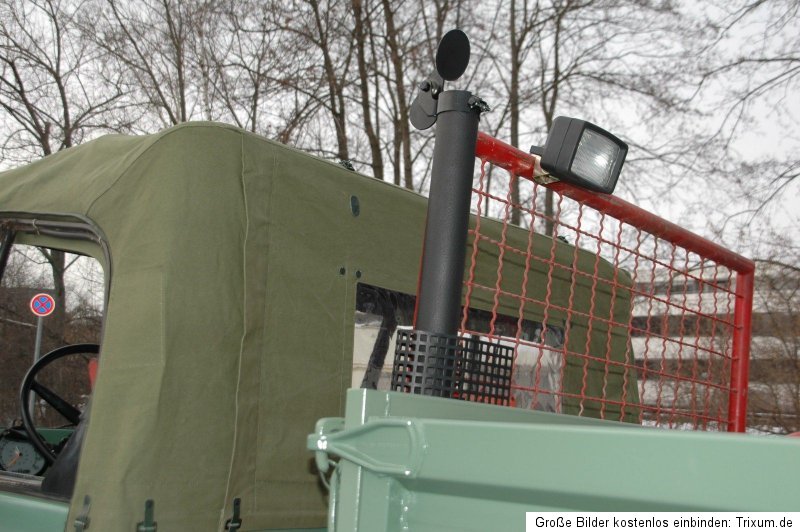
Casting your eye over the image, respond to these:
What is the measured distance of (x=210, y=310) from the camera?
2.41m

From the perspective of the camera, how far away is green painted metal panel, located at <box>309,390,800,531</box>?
984 millimetres

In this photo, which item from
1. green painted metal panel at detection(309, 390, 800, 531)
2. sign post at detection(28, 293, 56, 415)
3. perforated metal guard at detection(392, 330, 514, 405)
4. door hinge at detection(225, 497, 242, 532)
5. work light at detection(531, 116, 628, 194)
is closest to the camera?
green painted metal panel at detection(309, 390, 800, 531)

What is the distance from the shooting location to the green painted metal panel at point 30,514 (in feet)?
7.57

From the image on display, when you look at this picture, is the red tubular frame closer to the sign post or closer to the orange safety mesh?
the orange safety mesh

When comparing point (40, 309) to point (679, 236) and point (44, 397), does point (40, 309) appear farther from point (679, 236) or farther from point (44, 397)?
point (679, 236)

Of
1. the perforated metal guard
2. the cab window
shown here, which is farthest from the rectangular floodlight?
the cab window

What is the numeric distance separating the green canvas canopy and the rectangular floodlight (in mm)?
1015

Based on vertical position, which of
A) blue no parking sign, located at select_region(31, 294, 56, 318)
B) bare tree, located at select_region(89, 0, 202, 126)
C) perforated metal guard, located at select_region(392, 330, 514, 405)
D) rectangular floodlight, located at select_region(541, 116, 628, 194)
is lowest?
perforated metal guard, located at select_region(392, 330, 514, 405)

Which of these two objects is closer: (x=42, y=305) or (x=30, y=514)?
(x=30, y=514)

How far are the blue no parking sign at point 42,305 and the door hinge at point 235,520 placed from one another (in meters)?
1.89

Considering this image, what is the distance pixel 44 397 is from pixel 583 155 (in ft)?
8.45

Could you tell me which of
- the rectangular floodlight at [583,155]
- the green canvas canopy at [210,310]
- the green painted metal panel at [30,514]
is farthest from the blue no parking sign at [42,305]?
the rectangular floodlight at [583,155]

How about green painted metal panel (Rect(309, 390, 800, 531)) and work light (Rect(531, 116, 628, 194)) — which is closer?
green painted metal panel (Rect(309, 390, 800, 531))

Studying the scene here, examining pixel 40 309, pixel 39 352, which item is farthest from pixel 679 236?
pixel 40 309
